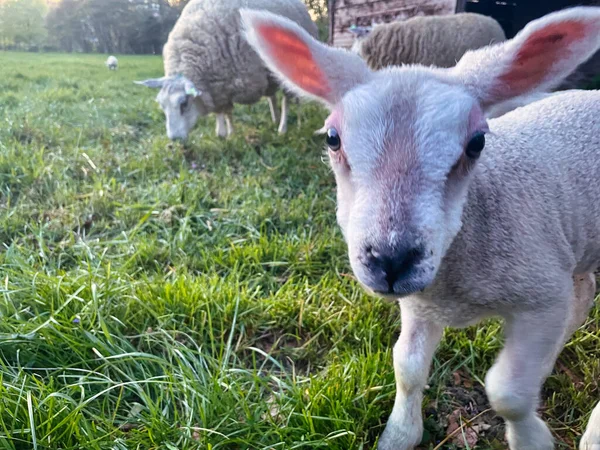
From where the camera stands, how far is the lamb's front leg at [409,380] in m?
1.81

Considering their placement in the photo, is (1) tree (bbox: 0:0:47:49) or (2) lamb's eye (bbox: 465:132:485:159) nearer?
(2) lamb's eye (bbox: 465:132:485:159)

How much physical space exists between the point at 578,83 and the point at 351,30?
346cm

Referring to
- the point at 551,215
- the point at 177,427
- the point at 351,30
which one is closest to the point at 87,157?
the point at 177,427

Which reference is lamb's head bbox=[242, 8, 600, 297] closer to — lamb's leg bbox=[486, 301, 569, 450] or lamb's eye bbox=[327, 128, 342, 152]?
lamb's eye bbox=[327, 128, 342, 152]

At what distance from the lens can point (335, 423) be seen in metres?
1.84

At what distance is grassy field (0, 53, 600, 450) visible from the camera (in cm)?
183

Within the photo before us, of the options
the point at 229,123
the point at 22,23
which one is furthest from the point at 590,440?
the point at 229,123

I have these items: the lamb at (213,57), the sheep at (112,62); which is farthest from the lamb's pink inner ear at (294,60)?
the lamb at (213,57)

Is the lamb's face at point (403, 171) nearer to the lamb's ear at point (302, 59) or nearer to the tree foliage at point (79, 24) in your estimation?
the lamb's ear at point (302, 59)

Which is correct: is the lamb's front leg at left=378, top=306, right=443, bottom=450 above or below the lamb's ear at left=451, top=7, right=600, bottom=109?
below

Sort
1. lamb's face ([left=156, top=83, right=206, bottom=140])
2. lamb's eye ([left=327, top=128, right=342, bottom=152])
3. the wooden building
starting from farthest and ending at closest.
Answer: the wooden building < lamb's face ([left=156, top=83, right=206, bottom=140]) < lamb's eye ([left=327, top=128, right=342, bottom=152])

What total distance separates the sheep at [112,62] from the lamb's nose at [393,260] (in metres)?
4.02

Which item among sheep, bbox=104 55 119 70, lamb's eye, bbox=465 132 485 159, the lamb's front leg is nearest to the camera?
lamb's eye, bbox=465 132 485 159

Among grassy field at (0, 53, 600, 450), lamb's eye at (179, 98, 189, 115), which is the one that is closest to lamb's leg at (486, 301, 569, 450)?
grassy field at (0, 53, 600, 450)
